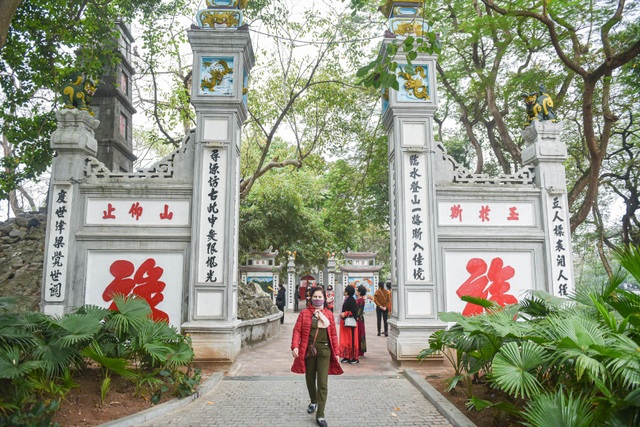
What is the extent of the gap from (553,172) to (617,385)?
4955mm

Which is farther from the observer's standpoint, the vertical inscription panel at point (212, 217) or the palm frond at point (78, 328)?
the vertical inscription panel at point (212, 217)

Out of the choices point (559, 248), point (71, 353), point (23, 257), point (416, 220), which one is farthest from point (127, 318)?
point (23, 257)

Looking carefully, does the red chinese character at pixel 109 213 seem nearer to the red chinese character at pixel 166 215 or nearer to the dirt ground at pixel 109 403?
the red chinese character at pixel 166 215

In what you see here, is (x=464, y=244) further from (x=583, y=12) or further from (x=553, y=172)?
(x=583, y=12)

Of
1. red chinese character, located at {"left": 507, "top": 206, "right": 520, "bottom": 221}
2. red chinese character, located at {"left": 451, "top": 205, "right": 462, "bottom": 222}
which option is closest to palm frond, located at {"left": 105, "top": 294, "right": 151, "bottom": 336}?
Answer: red chinese character, located at {"left": 451, "top": 205, "right": 462, "bottom": 222}

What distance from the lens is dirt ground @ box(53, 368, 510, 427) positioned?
13.9 feet

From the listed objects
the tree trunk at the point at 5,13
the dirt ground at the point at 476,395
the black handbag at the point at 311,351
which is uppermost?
the tree trunk at the point at 5,13

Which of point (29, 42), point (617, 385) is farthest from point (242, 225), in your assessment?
point (617, 385)

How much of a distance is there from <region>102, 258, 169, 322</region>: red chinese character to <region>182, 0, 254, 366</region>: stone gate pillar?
1.83 ft

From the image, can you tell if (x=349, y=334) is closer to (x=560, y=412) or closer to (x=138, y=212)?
(x=138, y=212)

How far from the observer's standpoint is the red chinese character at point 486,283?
723 cm

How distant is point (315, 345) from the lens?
4.73m

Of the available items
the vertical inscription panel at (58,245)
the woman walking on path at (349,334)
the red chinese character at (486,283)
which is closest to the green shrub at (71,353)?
the vertical inscription panel at (58,245)

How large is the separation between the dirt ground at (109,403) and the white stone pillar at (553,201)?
296 centimetres
